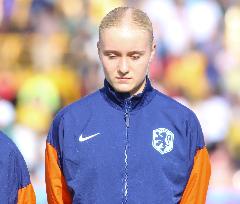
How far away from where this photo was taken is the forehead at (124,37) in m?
3.62

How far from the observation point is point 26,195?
11.9 ft

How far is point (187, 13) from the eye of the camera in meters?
8.27

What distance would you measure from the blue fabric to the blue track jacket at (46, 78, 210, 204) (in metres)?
0.19

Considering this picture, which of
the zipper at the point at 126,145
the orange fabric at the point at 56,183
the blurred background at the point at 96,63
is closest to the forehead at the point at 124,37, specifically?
the zipper at the point at 126,145

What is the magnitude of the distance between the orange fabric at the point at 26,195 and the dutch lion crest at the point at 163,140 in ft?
1.90

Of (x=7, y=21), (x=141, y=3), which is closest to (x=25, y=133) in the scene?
(x=7, y=21)

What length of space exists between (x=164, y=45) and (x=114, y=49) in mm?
4513

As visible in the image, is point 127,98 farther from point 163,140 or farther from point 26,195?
point 26,195

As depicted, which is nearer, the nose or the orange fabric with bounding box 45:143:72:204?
the nose

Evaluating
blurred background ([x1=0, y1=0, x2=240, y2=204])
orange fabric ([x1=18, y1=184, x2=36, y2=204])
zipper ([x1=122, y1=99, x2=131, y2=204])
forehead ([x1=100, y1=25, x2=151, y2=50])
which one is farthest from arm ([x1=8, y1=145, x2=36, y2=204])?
blurred background ([x1=0, y1=0, x2=240, y2=204])

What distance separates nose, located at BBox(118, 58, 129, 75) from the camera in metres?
3.60

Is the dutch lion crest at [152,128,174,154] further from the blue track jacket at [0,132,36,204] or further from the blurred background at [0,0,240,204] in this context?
the blurred background at [0,0,240,204]

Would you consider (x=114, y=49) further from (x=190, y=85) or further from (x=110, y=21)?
(x=190, y=85)

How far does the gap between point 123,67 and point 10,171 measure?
659 mm
